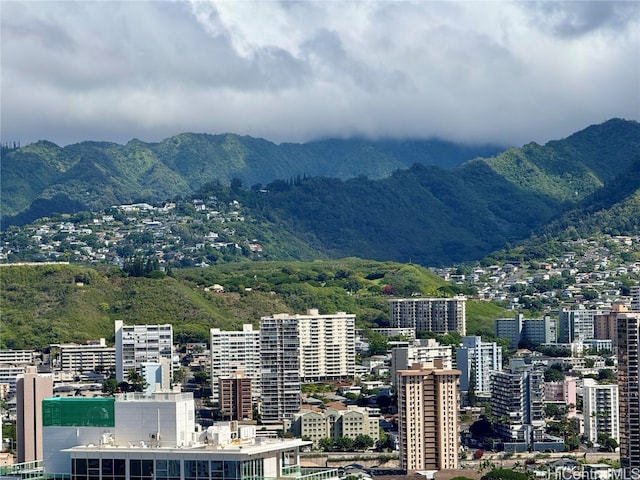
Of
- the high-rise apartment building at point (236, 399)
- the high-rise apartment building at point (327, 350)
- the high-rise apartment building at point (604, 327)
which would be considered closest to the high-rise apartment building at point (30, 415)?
the high-rise apartment building at point (236, 399)

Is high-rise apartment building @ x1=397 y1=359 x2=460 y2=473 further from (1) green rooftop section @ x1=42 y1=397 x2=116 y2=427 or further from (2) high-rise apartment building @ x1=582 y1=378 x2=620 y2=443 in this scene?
(1) green rooftop section @ x1=42 y1=397 x2=116 y2=427

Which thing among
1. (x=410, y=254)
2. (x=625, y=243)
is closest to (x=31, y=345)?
(x=625, y=243)

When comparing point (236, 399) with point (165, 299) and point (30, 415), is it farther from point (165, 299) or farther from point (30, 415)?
point (165, 299)

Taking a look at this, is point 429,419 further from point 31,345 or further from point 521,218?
point 521,218

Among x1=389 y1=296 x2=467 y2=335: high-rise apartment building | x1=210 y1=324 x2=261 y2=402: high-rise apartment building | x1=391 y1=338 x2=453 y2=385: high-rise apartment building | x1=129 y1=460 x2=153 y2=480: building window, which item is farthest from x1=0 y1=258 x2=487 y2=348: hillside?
x1=129 y1=460 x2=153 y2=480: building window

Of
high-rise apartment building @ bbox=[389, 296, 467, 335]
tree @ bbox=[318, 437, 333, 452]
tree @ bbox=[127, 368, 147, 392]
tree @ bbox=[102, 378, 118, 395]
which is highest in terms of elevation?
high-rise apartment building @ bbox=[389, 296, 467, 335]

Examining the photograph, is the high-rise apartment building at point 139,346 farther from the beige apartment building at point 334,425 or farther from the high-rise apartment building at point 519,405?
the high-rise apartment building at point 519,405
